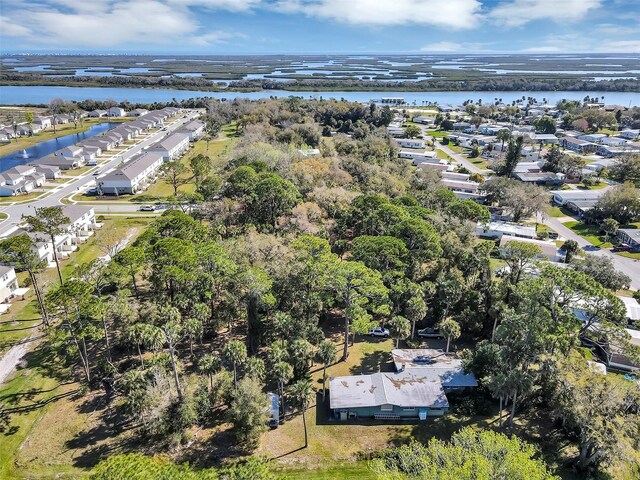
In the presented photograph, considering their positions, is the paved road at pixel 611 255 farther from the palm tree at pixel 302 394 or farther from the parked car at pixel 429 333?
the palm tree at pixel 302 394

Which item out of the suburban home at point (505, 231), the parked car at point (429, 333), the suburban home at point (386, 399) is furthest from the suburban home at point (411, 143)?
the suburban home at point (386, 399)

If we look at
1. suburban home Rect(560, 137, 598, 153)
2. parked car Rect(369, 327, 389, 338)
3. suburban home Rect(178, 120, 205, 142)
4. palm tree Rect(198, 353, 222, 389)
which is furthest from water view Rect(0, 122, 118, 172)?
suburban home Rect(560, 137, 598, 153)

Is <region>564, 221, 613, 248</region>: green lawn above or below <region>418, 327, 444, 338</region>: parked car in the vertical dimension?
above

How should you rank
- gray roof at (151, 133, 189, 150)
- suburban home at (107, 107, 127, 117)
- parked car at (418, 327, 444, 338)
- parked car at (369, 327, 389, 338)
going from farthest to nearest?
suburban home at (107, 107, 127, 117) → gray roof at (151, 133, 189, 150) → parked car at (369, 327, 389, 338) → parked car at (418, 327, 444, 338)

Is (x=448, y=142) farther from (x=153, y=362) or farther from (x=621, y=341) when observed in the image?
(x=153, y=362)

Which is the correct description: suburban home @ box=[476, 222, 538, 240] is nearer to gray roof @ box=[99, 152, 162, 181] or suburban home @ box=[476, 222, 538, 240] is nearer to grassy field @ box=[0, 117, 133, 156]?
gray roof @ box=[99, 152, 162, 181]

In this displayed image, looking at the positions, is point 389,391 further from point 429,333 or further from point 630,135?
point 630,135
